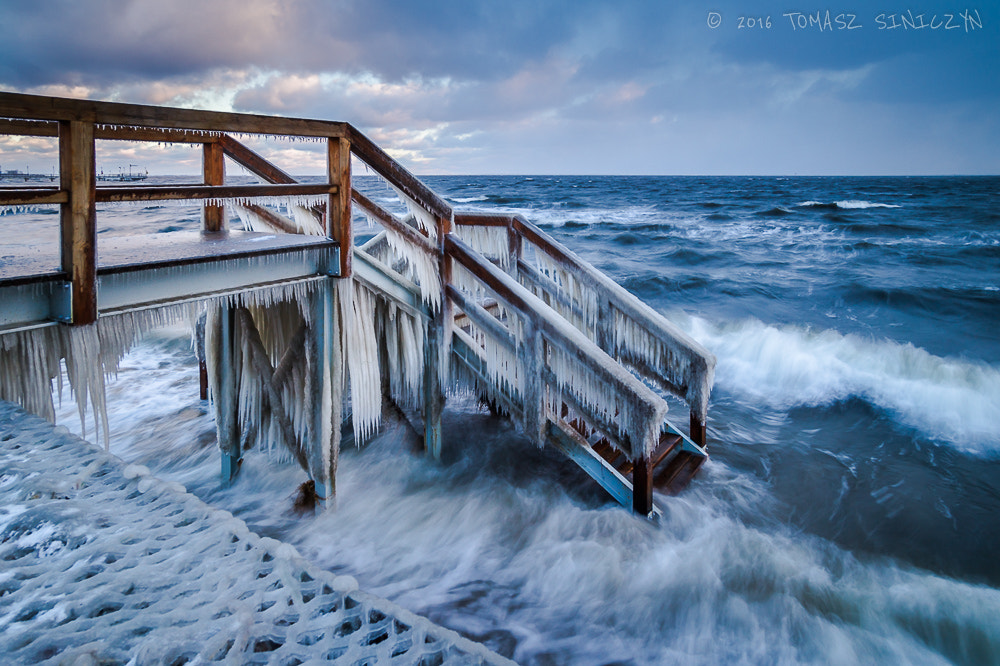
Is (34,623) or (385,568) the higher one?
(34,623)

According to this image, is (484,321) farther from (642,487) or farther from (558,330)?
(642,487)

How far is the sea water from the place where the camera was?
4402 millimetres

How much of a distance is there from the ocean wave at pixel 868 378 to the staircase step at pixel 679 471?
3621 millimetres

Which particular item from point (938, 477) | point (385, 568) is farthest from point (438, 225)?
point (938, 477)

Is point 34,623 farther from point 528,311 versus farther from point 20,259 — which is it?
point 528,311

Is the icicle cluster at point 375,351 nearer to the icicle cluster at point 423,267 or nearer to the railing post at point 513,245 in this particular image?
the icicle cluster at point 423,267

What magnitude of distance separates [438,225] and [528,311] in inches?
44.8

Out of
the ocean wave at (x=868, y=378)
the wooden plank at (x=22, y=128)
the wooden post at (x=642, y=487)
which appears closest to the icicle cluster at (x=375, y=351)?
the wooden plank at (x=22, y=128)

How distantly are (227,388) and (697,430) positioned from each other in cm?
469

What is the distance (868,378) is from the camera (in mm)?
10109

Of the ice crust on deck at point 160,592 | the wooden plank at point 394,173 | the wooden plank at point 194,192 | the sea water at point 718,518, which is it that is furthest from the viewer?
the wooden plank at point 394,173

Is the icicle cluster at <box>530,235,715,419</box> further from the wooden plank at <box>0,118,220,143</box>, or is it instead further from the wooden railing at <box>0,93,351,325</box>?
the wooden plank at <box>0,118,220,143</box>

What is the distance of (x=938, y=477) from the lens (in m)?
7.08

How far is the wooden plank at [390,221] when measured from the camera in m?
4.84
